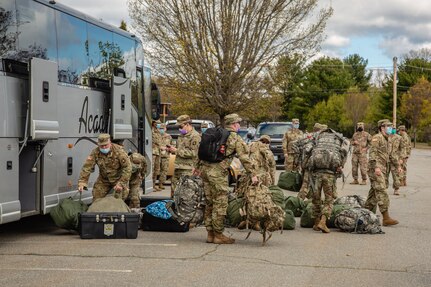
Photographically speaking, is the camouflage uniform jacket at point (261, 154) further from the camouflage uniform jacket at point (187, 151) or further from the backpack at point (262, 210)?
the backpack at point (262, 210)

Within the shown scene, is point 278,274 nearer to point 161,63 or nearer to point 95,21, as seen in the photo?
point 95,21

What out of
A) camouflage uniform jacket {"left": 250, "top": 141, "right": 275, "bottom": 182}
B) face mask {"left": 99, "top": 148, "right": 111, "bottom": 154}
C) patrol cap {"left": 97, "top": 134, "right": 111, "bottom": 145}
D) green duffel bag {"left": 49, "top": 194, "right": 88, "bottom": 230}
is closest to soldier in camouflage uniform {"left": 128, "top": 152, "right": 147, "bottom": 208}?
face mask {"left": 99, "top": 148, "right": 111, "bottom": 154}

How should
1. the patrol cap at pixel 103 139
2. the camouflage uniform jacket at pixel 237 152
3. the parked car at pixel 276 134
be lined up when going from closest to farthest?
the camouflage uniform jacket at pixel 237 152
the patrol cap at pixel 103 139
the parked car at pixel 276 134

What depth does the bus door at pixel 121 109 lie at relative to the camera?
43.2 ft

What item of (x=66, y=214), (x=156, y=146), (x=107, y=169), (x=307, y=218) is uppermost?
(x=156, y=146)

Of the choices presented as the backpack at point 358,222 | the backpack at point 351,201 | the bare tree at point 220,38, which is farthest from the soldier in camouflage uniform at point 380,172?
the bare tree at point 220,38

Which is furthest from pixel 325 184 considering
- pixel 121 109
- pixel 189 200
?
pixel 121 109

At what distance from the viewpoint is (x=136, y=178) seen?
13.2 metres

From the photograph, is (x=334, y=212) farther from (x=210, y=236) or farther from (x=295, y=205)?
(x=210, y=236)

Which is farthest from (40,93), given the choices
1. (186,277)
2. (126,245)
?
(186,277)

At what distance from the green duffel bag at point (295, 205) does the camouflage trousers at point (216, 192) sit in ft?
9.72

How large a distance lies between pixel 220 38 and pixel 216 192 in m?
26.9

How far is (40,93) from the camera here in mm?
10344

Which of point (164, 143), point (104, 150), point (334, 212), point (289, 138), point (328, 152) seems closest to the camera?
point (104, 150)
